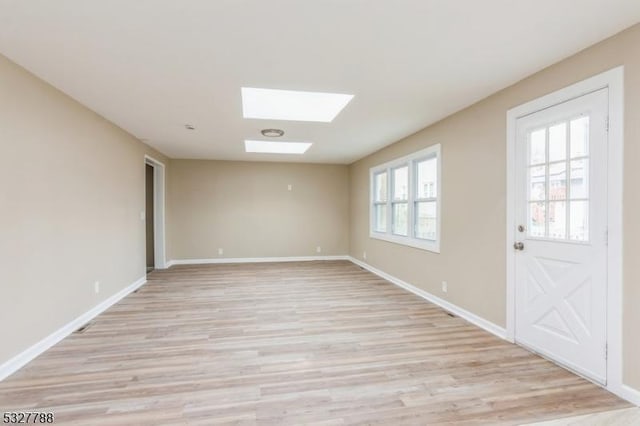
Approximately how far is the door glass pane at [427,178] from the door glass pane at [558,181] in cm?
178

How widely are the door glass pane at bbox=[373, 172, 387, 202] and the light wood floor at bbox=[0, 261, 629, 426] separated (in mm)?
2767

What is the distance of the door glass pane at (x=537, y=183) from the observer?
8.92 feet

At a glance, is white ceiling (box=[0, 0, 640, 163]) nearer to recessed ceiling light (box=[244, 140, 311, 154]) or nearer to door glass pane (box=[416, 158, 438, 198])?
door glass pane (box=[416, 158, 438, 198])

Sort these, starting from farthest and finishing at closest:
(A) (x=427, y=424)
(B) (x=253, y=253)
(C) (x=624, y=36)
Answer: (B) (x=253, y=253) < (C) (x=624, y=36) < (A) (x=427, y=424)

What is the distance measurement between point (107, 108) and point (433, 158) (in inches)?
165

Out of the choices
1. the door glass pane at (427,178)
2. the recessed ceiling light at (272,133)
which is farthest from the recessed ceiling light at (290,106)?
the door glass pane at (427,178)

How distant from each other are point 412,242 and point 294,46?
139 inches

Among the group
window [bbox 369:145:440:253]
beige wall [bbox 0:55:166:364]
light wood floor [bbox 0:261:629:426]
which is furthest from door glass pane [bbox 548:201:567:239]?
beige wall [bbox 0:55:166:364]

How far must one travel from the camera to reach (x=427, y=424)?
73.5 inches

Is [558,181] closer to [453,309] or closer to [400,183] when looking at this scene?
[453,309]

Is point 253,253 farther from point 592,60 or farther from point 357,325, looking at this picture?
point 592,60

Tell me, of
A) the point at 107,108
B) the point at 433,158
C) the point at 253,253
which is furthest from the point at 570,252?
the point at 253,253

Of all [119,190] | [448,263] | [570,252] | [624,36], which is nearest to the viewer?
[624,36]

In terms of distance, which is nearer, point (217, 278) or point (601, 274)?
point (601, 274)
